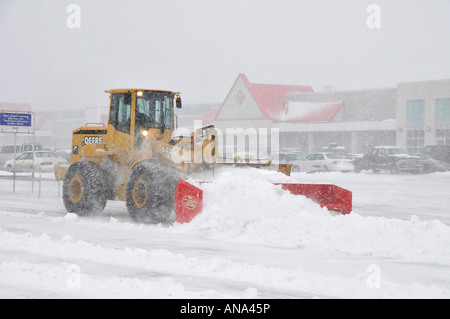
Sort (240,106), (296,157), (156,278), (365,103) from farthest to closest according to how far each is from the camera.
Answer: (240,106) → (365,103) → (296,157) → (156,278)

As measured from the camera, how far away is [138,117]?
1227 cm

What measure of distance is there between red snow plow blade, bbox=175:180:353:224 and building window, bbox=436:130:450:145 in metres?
35.8

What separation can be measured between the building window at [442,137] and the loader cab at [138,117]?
3618 centimetres

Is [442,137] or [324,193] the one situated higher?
[442,137]

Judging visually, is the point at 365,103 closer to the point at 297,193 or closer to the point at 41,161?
the point at 41,161

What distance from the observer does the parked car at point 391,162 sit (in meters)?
32.0

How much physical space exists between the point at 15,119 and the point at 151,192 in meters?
10.7

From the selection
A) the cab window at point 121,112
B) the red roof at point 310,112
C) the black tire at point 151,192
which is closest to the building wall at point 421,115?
the red roof at point 310,112

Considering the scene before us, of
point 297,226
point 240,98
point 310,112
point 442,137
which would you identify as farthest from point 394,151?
point 297,226

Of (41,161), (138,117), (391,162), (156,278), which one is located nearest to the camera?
(156,278)

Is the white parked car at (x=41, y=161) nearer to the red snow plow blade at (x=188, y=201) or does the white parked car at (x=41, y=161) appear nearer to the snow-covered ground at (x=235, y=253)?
the snow-covered ground at (x=235, y=253)
